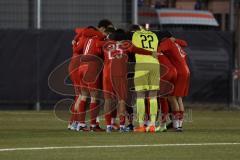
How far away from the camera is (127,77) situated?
723 inches

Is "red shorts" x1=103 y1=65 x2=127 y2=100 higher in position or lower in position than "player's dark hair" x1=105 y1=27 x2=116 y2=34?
lower

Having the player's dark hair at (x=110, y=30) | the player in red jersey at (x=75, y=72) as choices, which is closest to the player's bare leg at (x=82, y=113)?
the player in red jersey at (x=75, y=72)

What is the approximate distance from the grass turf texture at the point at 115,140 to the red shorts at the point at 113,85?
107cm

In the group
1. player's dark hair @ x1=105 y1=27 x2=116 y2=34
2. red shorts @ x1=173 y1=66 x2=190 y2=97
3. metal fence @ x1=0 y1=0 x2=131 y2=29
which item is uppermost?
player's dark hair @ x1=105 y1=27 x2=116 y2=34

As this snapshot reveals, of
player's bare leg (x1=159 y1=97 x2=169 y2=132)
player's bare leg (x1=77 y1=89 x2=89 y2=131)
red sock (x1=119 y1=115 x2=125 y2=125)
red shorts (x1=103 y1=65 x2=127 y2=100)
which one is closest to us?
red sock (x1=119 y1=115 x2=125 y2=125)

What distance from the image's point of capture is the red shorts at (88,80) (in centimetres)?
1814

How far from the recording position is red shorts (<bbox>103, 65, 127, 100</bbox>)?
17.8 meters

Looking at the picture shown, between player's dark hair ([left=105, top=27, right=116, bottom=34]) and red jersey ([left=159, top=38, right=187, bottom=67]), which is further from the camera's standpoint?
red jersey ([left=159, top=38, right=187, bottom=67])

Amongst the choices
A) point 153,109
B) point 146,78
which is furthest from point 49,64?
point 153,109

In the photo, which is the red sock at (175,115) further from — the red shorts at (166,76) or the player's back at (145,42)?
the player's back at (145,42)

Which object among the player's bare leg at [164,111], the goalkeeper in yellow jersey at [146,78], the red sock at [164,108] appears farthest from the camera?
the red sock at [164,108]

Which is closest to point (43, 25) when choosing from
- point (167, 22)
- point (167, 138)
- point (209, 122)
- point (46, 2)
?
point (46, 2)

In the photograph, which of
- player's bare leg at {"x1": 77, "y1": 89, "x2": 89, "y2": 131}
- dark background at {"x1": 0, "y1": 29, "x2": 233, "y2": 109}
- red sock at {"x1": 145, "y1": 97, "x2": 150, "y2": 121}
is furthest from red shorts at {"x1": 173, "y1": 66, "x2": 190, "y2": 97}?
dark background at {"x1": 0, "y1": 29, "x2": 233, "y2": 109}

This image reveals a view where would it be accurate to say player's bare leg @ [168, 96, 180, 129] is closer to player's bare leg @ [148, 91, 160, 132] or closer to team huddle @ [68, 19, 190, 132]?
A: team huddle @ [68, 19, 190, 132]
